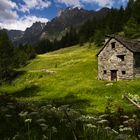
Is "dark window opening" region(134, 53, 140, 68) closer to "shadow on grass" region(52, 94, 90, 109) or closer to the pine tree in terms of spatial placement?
"shadow on grass" region(52, 94, 90, 109)

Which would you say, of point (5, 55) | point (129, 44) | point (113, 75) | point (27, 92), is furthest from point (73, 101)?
point (5, 55)

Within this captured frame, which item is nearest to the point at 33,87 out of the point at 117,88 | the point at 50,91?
the point at 50,91

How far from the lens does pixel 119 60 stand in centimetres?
6412

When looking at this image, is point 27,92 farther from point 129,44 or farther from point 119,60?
point 129,44

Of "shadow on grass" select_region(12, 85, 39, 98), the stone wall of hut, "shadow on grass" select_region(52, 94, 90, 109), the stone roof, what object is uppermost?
the stone roof

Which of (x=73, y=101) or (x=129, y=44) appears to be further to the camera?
(x=129, y=44)

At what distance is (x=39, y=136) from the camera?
548 cm

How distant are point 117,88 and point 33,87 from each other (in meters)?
16.7

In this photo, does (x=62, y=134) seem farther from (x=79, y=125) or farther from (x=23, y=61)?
(x=23, y=61)

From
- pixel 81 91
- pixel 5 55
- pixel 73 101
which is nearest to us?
pixel 73 101

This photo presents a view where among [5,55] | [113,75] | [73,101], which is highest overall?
[5,55]

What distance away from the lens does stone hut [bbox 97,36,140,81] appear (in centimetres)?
6209

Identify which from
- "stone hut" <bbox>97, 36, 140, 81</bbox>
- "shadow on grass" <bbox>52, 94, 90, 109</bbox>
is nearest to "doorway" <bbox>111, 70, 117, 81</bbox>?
"stone hut" <bbox>97, 36, 140, 81</bbox>

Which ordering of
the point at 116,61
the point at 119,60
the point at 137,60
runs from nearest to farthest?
the point at 137,60 → the point at 119,60 → the point at 116,61
